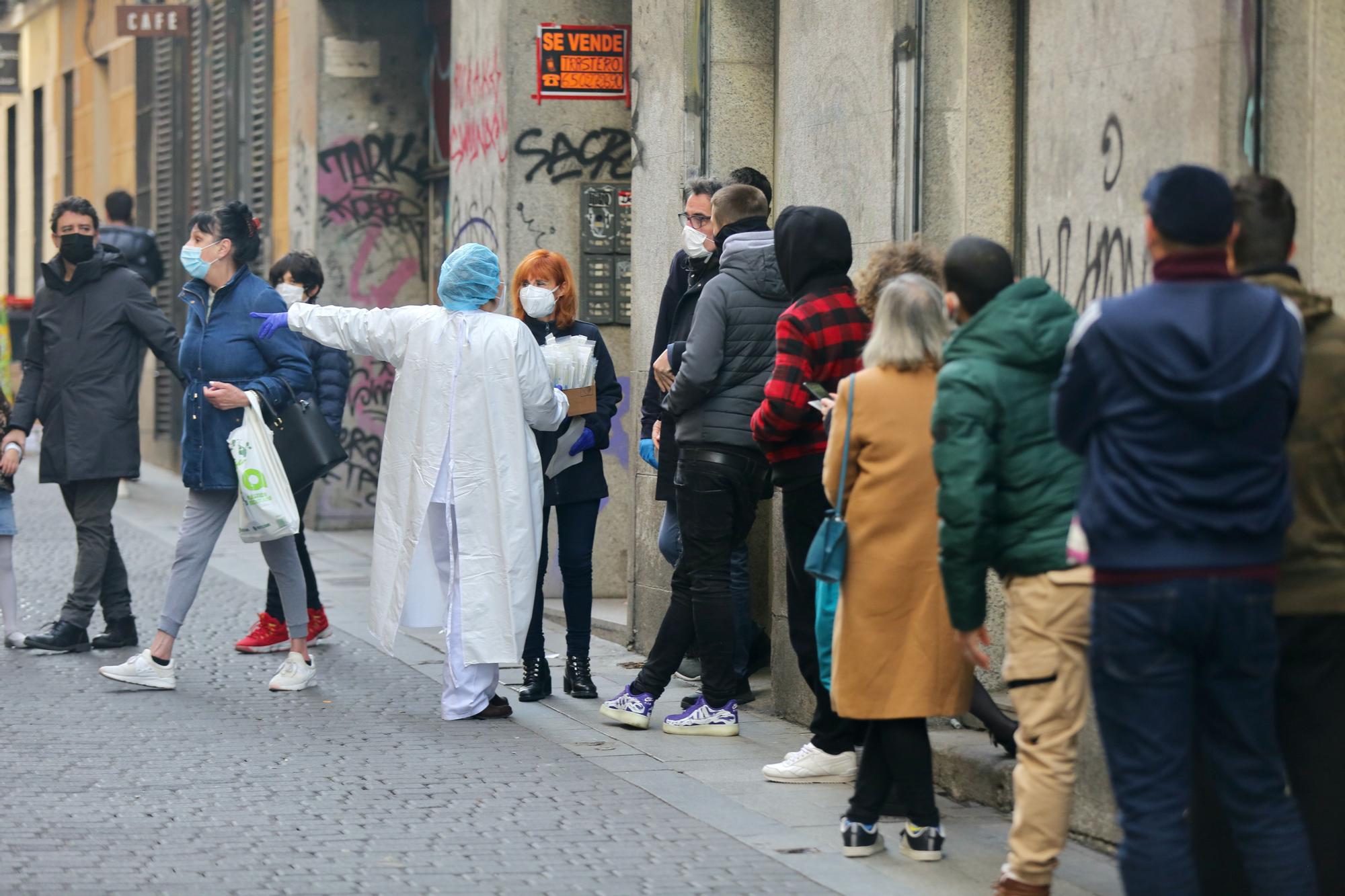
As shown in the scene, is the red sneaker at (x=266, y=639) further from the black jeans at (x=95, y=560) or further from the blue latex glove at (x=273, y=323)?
the blue latex glove at (x=273, y=323)

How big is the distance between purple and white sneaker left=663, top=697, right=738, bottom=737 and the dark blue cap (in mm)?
3722

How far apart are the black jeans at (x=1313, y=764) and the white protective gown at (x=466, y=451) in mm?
3692

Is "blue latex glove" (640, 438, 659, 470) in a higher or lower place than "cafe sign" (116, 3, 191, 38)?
lower

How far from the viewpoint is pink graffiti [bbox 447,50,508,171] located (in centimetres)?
1179

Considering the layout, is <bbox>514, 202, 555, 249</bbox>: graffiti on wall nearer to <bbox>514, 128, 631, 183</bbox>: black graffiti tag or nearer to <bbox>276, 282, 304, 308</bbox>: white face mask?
<bbox>514, 128, 631, 183</bbox>: black graffiti tag

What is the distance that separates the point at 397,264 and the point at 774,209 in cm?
684

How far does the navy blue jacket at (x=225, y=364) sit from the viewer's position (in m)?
8.45

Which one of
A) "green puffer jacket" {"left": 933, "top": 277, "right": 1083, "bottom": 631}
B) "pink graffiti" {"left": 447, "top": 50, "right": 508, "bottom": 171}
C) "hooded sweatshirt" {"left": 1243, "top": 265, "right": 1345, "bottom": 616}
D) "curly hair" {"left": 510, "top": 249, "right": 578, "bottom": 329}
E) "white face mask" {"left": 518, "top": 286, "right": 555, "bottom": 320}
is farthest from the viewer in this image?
"pink graffiti" {"left": 447, "top": 50, "right": 508, "bottom": 171}

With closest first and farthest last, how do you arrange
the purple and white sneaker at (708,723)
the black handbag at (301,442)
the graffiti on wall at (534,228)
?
the purple and white sneaker at (708,723)
the black handbag at (301,442)
the graffiti on wall at (534,228)

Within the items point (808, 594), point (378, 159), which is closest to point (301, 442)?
point (808, 594)

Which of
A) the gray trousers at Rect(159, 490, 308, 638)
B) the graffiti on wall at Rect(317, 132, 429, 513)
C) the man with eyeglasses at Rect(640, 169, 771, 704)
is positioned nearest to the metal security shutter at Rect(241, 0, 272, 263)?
the graffiti on wall at Rect(317, 132, 429, 513)

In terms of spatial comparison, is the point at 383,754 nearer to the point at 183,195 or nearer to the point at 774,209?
the point at 774,209

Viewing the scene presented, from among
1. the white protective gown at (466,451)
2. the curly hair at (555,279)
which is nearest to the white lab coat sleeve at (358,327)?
the white protective gown at (466,451)

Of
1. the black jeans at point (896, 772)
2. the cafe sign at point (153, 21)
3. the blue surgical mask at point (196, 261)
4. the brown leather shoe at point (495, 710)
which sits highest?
the cafe sign at point (153, 21)
